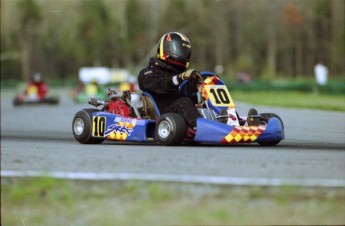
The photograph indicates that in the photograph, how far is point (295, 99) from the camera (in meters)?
24.5

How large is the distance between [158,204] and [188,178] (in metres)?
0.43

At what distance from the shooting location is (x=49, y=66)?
102 meters

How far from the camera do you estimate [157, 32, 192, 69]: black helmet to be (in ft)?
28.6

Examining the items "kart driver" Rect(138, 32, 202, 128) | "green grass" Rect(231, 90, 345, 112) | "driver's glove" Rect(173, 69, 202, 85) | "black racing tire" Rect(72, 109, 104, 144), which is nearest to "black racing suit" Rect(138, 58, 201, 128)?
"kart driver" Rect(138, 32, 202, 128)

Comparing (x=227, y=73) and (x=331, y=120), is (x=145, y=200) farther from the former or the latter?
(x=227, y=73)

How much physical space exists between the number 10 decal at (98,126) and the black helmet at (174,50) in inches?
41.9

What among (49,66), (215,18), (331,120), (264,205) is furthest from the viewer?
(49,66)

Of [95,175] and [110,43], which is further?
[110,43]

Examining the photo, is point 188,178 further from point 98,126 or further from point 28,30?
point 28,30

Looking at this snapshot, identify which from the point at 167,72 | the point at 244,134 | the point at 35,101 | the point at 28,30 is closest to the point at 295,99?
the point at 35,101

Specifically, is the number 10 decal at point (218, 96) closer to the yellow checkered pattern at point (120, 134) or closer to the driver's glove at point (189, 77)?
the driver's glove at point (189, 77)

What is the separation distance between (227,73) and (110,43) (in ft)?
57.6

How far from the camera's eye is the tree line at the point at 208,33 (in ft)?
239

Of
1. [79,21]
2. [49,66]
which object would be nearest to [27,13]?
[79,21]
